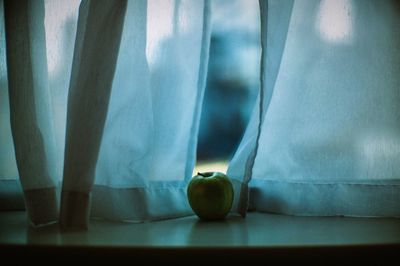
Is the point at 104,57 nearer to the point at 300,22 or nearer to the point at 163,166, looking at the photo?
the point at 163,166

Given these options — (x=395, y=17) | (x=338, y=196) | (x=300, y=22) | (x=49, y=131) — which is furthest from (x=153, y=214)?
(x=395, y=17)

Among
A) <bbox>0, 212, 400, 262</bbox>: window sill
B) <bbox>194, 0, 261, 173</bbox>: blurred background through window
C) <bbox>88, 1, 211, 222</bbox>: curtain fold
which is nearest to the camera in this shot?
<bbox>0, 212, 400, 262</bbox>: window sill

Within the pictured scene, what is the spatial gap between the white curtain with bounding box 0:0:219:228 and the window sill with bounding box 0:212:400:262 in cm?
7

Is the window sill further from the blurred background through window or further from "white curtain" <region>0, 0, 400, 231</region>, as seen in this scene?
the blurred background through window

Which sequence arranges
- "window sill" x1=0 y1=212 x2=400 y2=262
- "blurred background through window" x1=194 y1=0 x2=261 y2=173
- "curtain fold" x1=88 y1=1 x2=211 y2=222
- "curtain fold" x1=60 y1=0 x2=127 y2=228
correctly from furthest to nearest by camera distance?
"blurred background through window" x1=194 y1=0 x2=261 y2=173 → "curtain fold" x1=88 y1=1 x2=211 y2=222 → "curtain fold" x1=60 y1=0 x2=127 y2=228 → "window sill" x1=0 y1=212 x2=400 y2=262

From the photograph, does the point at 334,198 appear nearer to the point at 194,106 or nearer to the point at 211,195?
the point at 211,195

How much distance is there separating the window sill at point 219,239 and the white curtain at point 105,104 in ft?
0.22

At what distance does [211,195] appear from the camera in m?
0.95

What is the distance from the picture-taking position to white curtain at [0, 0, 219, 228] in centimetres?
87

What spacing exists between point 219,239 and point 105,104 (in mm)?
335

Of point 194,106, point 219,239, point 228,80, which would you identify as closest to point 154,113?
point 194,106

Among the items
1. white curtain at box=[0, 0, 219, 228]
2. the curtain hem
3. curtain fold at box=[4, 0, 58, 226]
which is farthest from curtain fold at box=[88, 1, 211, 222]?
the curtain hem

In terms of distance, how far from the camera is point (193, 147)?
3.46ft

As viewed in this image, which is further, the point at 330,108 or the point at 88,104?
the point at 330,108
